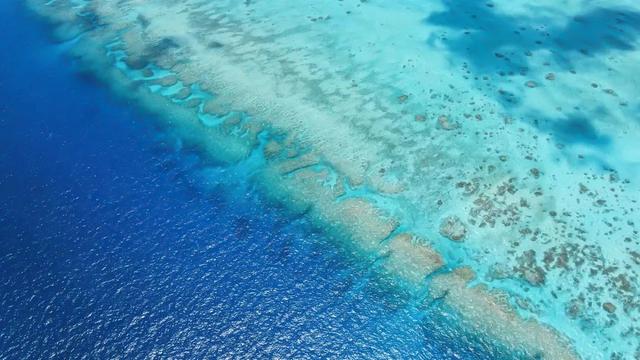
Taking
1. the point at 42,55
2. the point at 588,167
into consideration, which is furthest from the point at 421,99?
the point at 42,55

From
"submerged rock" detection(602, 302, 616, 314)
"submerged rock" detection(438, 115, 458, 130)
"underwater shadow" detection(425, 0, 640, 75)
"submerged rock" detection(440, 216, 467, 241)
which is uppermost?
"underwater shadow" detection(425, 0, 640, 75)

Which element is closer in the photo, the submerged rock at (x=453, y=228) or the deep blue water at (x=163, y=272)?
the deep blue water at (x=163, y=272)

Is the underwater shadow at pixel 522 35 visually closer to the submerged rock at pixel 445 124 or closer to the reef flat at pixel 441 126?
the reef flat at pixel 441 126

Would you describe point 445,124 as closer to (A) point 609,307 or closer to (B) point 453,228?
(B) point 453,228

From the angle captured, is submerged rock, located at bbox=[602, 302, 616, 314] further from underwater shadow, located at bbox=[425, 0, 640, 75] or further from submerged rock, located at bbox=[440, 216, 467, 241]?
underwater shadow, located at bbox=[425, 0, 640, 75]

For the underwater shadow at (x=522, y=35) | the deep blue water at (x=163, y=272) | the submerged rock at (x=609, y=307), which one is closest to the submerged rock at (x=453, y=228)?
the deep blue water at (x=163, y=272)

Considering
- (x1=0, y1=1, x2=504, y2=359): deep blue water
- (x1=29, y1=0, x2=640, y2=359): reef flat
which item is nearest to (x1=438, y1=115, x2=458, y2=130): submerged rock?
(x1=29, y1=0, x2=640, y2=359): reef flat
